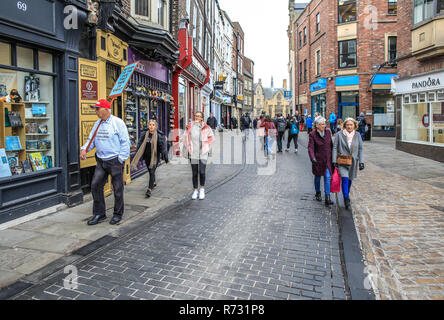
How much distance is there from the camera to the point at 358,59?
83.9 feet

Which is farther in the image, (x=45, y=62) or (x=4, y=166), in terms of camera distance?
(x=45, y=62)

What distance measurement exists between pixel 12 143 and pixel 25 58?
4.93 ft

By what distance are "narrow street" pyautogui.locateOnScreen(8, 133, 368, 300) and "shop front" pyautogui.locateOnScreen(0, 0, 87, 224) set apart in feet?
6.96

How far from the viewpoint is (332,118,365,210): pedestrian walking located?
7.02 metres

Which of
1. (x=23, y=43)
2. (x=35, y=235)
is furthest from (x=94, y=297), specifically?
(x=23, y=43)

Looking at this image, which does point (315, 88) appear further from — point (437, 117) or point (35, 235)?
point (35, 235)

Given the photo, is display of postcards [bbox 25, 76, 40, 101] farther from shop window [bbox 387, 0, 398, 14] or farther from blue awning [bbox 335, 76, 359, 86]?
shop window [bbox 387, 0, 398, 14]

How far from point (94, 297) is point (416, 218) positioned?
545 centimetres

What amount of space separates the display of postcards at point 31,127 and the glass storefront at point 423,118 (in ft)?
42.4

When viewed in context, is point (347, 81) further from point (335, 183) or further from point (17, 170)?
point (17, 170)

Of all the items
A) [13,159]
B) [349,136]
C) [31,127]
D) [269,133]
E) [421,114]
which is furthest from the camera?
[269,133]

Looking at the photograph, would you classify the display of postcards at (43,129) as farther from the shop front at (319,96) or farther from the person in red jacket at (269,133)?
the shop front at (319,96)

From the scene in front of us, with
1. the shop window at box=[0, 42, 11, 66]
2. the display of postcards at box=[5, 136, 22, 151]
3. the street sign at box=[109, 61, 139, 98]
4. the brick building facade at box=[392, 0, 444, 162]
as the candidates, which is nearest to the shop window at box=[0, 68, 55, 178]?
the display of postcards at box=[5, 136, 22, 151]

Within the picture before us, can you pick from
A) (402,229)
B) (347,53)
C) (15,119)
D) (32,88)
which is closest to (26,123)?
(15,119)
